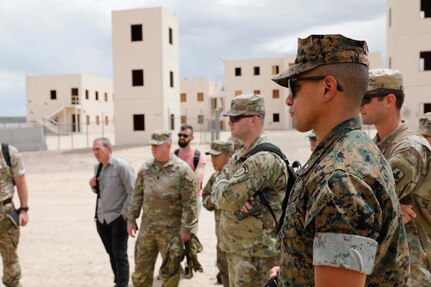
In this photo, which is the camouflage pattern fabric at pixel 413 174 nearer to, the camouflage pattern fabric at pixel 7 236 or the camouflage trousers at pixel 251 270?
the camouflage trousers at pixel 251 270

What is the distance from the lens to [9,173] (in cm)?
559

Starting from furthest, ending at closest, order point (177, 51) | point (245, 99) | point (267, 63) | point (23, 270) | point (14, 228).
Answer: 1. point (267, 63)
2. point (177, 51)
3. point (23, 270)
4. point (14, 228)
5. point (245, 99)

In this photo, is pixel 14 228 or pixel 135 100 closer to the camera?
pixel 14 228

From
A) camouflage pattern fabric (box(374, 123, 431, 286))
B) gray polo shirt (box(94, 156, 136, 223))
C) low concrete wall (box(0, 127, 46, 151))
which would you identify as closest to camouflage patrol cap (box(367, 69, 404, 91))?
camouflage pattern fabric (box(374, 123, 431, 286))

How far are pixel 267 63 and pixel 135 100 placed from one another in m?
25.9

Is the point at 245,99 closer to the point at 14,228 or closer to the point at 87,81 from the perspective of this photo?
the point at 14,228

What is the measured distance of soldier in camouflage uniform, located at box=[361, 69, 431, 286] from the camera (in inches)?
109

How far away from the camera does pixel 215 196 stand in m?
3.32

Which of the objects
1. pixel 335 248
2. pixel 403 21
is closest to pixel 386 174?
pixel 335 248

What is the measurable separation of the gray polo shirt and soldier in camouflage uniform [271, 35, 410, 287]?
416 centimetres

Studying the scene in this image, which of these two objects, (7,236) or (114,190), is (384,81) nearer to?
(114,190)

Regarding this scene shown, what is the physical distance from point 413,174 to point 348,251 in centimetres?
161

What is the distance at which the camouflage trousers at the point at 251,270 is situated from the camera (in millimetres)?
3500

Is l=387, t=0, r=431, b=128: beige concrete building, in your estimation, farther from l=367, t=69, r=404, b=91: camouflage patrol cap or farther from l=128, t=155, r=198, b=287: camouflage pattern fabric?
l=367, t=69, r=404, b=91: camouflage patrol cap
